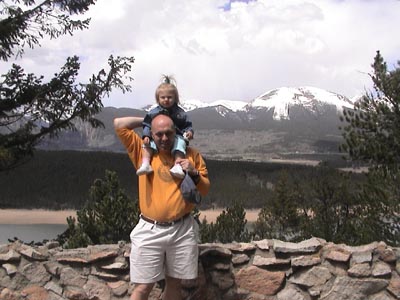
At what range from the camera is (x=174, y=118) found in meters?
3.60

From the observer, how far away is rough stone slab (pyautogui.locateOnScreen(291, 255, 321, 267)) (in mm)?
4086

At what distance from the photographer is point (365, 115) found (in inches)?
458

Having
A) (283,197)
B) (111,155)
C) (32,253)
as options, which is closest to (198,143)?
(111,155)

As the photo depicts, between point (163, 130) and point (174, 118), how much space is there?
18cm

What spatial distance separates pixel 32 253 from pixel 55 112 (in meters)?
5.10

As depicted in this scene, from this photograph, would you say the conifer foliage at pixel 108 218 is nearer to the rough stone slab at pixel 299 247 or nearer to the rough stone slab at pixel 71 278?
the rough stone slab at pixel 71 278

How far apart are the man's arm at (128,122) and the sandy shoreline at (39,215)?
47.9 meters

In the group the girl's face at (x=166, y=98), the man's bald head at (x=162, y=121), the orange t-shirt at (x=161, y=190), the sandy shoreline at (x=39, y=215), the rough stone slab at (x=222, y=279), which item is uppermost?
the girl's face at (x=166, y=98)

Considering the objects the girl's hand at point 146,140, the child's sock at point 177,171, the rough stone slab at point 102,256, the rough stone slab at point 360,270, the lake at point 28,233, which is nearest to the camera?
the child's sock at point 177,171

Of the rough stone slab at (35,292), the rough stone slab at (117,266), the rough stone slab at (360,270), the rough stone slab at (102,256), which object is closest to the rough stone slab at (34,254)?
the rough stone slab at (35,292)

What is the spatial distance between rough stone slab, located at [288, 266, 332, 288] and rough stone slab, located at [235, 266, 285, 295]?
0.14m

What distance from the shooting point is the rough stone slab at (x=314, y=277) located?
4.07 m

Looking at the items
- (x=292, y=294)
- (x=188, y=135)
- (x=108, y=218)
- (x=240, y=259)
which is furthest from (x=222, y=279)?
(x=108, y=218)

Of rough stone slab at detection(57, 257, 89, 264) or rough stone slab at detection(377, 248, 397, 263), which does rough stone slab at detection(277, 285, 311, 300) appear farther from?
rough stone slab at detection(57, 257, 89, 264)
